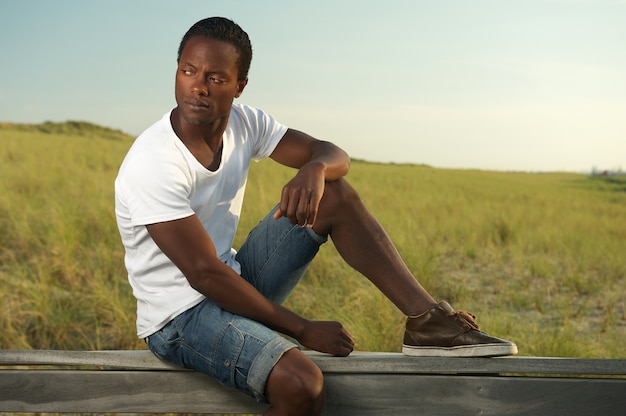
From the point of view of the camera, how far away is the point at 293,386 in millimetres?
2043

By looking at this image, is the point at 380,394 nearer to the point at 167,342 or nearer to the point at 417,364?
the point at 417,364

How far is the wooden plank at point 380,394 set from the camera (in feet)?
7.59

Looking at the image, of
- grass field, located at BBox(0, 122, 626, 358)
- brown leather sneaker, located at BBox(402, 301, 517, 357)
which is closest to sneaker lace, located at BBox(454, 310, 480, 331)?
brown leather sneaker, located at BBox(402, 301, 517, 357)

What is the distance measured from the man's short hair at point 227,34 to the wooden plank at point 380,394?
973mm

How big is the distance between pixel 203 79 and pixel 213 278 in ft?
1.89

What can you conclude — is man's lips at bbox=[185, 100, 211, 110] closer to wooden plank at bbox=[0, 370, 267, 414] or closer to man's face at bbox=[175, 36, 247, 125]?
man's face at bbox=[175, 36, 247, 125]

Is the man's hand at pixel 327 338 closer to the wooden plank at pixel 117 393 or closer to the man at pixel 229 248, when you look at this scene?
the man at pixel 229 248

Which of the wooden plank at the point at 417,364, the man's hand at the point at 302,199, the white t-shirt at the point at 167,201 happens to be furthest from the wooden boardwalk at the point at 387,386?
the man's hand at the point at 302,199

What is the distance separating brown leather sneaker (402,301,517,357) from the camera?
228 centimetres

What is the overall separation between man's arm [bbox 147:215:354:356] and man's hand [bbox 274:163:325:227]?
0.23 meters

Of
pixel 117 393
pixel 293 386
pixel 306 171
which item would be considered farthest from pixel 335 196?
pixel 117 393

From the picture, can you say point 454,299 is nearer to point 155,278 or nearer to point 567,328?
point 567,328

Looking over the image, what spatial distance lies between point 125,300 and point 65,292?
0.61 meters

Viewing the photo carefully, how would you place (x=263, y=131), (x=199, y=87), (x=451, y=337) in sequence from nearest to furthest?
(x=199, y=87) < (x=451, y=337) < (x=263, y=131)
